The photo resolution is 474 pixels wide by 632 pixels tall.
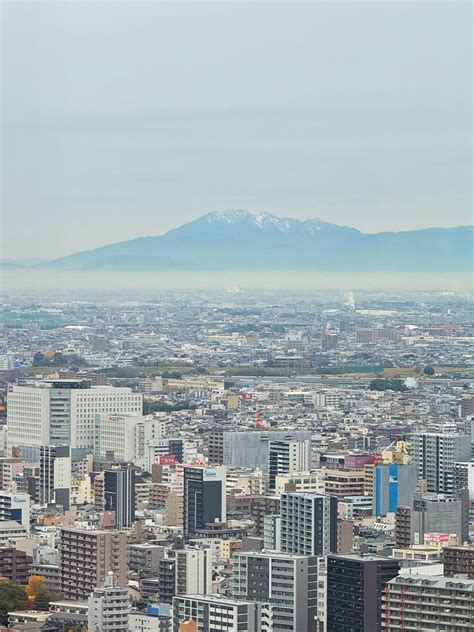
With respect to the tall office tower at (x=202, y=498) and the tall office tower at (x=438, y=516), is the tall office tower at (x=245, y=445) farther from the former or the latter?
the tall office tower at (x=438, y=516)

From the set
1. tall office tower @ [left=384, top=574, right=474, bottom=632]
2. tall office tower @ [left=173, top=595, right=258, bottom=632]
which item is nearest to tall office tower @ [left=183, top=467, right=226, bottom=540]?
tall office tower @ [left=173, top=595, right=258, bottom=632]

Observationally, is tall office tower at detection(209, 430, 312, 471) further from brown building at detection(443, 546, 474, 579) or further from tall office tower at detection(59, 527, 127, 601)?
brown building at detection(443, 546, 474, 579)

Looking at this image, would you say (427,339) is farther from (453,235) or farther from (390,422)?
(390,422)

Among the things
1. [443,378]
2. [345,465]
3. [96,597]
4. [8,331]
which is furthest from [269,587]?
[443,378]

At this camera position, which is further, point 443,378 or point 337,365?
point 337,365

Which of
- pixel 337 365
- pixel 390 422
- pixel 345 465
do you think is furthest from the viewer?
pixel 337 365

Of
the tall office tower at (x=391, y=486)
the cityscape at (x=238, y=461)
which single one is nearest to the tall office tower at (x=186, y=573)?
the cityscape at (x=238, y=461)
